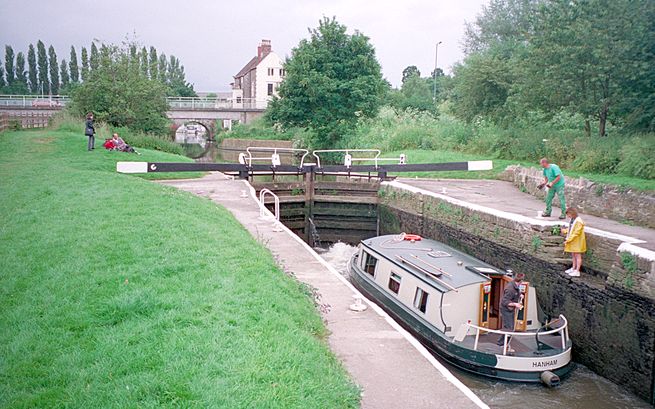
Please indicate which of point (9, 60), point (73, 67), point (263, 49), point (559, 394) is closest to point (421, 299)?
point (559, 394)

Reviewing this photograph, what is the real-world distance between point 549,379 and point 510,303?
126cm

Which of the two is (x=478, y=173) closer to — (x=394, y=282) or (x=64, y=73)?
(x=394, y=282)

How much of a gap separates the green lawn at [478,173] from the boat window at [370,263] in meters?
6.53

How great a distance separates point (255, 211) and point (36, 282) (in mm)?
Answer: 8397

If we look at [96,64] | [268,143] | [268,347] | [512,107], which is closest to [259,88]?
[268,143]

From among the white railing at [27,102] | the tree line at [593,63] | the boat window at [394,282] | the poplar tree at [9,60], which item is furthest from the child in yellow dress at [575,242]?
the white railing at [27,102]

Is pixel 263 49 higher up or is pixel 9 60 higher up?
pixel 263 49

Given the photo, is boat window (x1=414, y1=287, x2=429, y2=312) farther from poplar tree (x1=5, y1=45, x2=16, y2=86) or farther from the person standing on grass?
poplar tree (x1=5, y1=45, x2=16, y2=86)

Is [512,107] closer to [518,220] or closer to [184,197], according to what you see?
[518,220]

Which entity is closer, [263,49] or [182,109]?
[182,109]

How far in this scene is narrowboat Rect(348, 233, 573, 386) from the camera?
352 inches

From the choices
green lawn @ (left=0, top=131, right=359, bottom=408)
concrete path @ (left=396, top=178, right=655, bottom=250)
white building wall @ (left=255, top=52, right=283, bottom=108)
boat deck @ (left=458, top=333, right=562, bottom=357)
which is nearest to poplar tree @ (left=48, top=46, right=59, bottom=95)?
white building wall @ (left=255, top=52, right=283, bottom=108)

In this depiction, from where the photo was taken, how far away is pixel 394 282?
11.4 metres

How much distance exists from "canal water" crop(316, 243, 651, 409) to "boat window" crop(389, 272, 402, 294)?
2.10m
